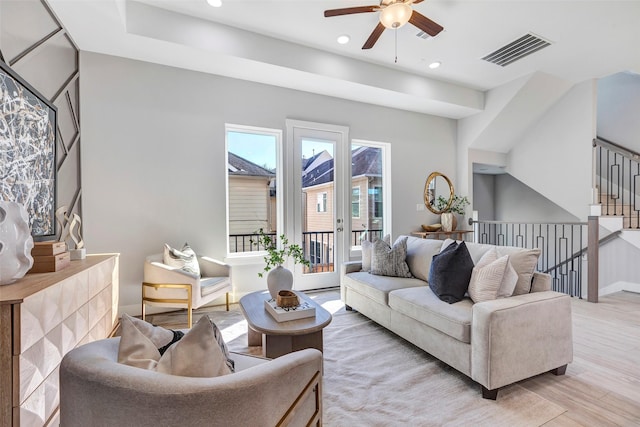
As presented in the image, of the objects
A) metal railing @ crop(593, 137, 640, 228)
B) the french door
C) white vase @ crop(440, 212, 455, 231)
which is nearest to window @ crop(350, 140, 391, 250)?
the french door

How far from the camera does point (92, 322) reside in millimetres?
2111

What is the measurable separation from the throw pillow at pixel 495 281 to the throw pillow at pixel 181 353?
1788 mm

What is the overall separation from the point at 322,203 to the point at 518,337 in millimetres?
2941

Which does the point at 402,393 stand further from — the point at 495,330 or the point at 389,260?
the point at 389,260

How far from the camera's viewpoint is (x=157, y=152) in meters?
3.35

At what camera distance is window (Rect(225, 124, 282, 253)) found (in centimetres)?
385

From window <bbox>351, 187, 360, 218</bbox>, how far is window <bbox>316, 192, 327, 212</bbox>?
0.43 meters

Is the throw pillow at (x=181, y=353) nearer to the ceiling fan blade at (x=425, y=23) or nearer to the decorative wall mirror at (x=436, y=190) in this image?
the ceiling fan blade at (x=425, y=23)

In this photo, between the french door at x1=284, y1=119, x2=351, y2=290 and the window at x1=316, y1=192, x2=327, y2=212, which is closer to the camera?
the french door at x1=284, y1=119, x2=351, y2=290

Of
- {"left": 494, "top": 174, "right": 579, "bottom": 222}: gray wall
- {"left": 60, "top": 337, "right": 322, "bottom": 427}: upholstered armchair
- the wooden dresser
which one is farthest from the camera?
{"left": 494, "top": 174, "right": 579, "bottom": 222}: gray wall

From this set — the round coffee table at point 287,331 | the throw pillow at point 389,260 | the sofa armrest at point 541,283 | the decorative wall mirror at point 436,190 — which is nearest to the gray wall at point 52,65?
the round coffee table at point 287,331

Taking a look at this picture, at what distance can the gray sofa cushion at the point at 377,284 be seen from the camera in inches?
107

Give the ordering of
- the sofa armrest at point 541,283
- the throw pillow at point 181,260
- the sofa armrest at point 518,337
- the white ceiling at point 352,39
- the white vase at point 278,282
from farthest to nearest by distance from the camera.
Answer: the throw pillow at point 181,260, the white ceiling at point 352,39, the white vase at point 278,282, the sofa armrest at point 541,283, the sofa armrest at point 518,337

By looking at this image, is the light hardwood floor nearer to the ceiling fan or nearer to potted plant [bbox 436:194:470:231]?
potted plant [bbox 436:194:470:231]
